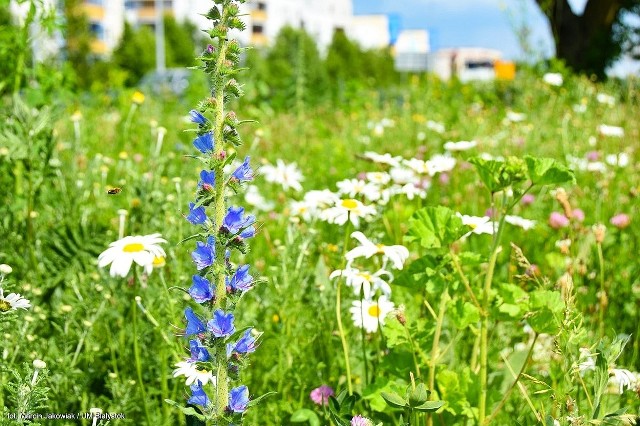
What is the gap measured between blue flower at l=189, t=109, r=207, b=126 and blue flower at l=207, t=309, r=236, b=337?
0.97 feet

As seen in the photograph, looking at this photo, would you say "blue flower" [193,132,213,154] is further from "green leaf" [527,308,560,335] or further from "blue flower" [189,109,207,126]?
"green leaf" [527,308,560,335]

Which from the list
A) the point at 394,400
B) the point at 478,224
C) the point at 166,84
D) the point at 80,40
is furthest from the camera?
the point at 80,40

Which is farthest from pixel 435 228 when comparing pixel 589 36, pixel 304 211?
pixel 589 36

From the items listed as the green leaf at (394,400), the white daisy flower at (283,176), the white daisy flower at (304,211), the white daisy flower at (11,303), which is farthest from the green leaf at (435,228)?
the white daisy flower at (283,176)

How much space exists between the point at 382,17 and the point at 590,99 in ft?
323

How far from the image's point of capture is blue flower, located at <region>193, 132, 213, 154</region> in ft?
3.72

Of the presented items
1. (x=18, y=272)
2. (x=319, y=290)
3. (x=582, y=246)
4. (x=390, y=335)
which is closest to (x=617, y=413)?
(x=390, y=335)

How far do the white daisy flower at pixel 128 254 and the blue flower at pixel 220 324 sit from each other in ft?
1.97

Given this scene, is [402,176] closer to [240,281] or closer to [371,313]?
[371,313]

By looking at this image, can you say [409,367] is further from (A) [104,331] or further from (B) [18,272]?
(B) [18,272]

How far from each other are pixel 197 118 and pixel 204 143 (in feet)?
0.13

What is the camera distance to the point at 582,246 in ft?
8.95

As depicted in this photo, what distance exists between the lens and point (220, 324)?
3.73 ft

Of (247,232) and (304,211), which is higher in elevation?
(247,232)
